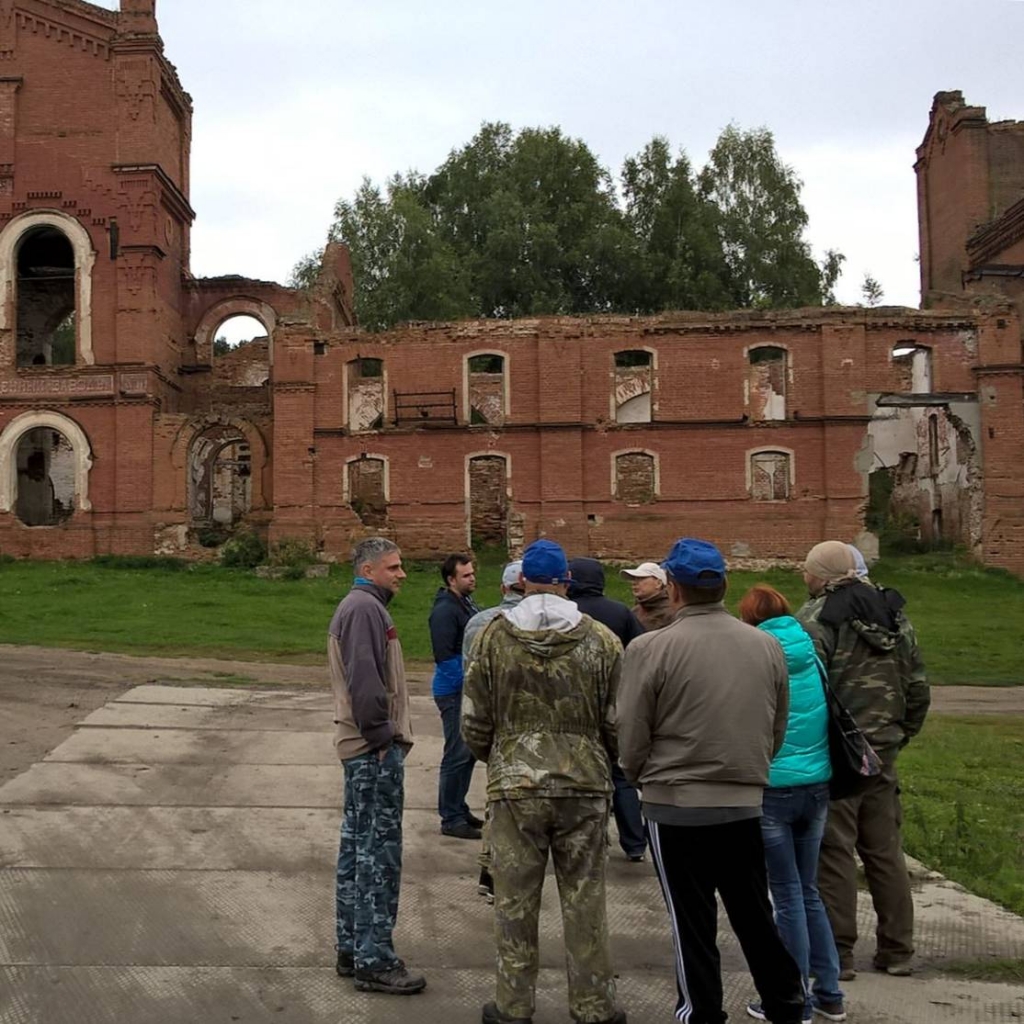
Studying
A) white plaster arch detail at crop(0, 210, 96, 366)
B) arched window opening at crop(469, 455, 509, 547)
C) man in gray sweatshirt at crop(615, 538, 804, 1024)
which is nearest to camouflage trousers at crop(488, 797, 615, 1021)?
man in gray sweatshirt at crop(615, 538, 804, 1024)

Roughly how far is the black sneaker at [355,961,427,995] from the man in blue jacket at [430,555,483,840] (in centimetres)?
278

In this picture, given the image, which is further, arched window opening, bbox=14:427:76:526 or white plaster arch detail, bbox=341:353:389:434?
arched window opening, bbox=14:427:76:526

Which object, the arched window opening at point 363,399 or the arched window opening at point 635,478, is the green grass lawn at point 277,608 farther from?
the arched window opening at point 363,399

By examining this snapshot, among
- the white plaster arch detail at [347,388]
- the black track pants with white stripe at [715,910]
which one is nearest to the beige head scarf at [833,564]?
the black track pants with white stripe at [715,910]

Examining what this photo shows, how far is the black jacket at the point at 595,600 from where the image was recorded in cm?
690

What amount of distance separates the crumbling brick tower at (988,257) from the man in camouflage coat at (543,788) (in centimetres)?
2783

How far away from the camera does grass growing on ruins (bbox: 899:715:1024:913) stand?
23.9 feet

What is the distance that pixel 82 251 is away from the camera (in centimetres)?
3145

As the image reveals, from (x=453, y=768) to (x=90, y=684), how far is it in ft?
26.2

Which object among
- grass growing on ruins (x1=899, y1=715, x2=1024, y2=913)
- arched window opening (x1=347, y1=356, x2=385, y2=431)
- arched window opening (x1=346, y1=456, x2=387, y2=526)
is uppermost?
arched window opening (x1=347, y1=356, x2=385, y2=431)

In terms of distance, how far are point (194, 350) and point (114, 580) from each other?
10.4 meters

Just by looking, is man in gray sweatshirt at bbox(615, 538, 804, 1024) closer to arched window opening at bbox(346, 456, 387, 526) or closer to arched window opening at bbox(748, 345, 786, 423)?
arched window opening at bbox(346, 456, 387, 526)

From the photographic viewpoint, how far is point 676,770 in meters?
4.32

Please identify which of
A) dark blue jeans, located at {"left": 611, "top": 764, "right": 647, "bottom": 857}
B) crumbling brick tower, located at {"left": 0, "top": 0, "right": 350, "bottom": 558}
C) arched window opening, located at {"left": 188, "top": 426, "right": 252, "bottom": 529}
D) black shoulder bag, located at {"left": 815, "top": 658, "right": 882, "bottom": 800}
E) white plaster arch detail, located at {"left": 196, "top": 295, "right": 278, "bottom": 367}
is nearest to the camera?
black shoulder bag, located at {"left": 815, "top": 658, "right": 882, "bottom": 800}
